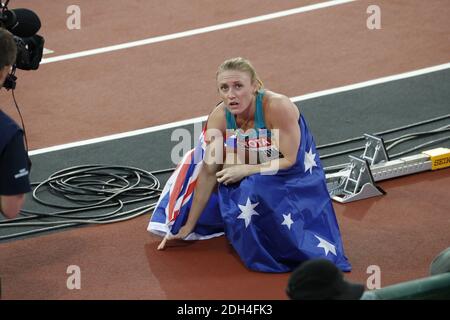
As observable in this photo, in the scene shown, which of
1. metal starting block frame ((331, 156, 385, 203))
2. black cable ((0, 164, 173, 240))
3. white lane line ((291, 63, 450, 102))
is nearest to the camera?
black cable ((0, 164, 173, 240))

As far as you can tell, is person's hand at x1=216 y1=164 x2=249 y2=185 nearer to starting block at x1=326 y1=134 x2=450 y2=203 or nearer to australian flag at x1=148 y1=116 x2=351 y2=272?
australian flag at x1=148 y1=116 x2=351 y2=272

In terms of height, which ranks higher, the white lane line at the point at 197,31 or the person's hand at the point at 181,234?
the white lane line at the point at 197,31

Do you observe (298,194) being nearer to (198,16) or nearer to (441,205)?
(441,205)

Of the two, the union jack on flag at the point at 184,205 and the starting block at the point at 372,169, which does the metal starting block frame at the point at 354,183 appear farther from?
the union jack on flag at the point at 184,205

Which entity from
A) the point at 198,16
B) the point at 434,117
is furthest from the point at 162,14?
the point at 434,117

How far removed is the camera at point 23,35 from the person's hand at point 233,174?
1517 mm

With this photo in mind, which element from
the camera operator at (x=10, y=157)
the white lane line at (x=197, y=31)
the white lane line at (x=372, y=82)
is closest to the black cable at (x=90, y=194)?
the camera operator at (x=10, y=157)

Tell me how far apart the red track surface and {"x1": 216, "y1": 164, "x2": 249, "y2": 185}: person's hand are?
1.83 ft

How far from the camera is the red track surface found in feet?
20.9

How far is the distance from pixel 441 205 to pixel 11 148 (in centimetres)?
357

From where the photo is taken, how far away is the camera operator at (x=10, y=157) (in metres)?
5.20

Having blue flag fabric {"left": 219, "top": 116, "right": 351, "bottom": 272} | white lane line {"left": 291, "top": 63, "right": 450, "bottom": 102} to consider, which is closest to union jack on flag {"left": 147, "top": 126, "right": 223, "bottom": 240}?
blue flag fabric {"left": 219, "top": 116, "right": 351, "bottom": 272}

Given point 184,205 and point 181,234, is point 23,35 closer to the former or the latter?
point 184,205

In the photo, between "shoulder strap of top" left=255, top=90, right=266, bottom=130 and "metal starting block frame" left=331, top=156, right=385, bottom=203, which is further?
"metal starting block frame" left=331, top=156, right=385, bottom=203
